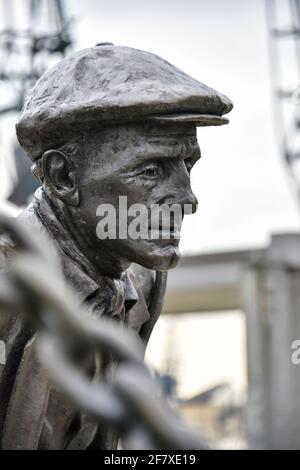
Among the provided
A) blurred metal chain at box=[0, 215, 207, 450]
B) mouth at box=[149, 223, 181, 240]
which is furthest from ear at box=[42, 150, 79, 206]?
blurred metal chain at box=[0, 215, 207, 450]

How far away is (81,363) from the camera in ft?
4.41

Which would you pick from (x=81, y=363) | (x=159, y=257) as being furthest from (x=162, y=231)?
(x=81, y=363)

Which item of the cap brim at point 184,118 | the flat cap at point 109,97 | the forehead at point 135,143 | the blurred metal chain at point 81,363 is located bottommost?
the forehead at point 135,143

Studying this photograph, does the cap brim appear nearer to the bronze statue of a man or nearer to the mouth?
the bronze statue of a man

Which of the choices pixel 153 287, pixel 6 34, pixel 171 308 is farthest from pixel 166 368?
pixel 153 287

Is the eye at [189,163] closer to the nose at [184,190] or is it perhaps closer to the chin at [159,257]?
the nose at [184,190]

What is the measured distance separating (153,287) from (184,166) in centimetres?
55

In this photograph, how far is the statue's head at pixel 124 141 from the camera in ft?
9.42

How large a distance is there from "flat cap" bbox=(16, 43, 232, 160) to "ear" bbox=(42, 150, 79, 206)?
3 centimetres

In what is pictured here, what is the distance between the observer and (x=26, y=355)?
114 inches

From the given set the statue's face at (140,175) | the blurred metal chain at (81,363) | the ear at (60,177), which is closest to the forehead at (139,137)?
the statue's face at (140,175)

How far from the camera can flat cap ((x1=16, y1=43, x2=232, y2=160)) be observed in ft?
9.35

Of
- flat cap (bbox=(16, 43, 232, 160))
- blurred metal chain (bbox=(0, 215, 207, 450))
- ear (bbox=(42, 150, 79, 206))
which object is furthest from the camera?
ear (bbox=(42, 150, 79, 206))

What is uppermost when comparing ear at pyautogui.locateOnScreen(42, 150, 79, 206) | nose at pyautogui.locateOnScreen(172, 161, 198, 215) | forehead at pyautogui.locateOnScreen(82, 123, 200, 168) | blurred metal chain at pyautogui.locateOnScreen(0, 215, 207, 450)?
blurred metal chain at pyautogui.locateOnScreen(0, 215, 207, 450)
